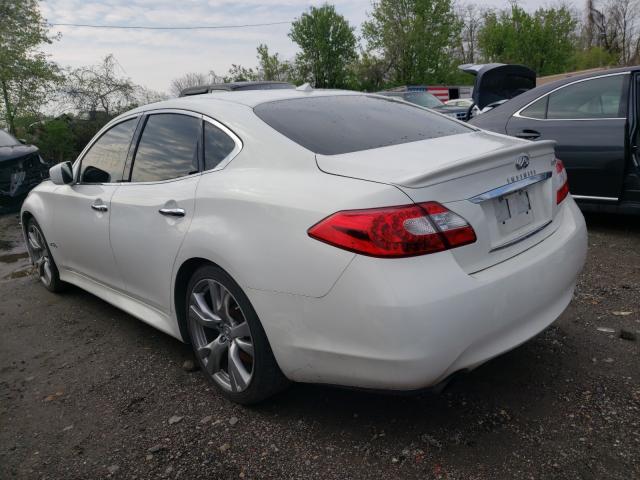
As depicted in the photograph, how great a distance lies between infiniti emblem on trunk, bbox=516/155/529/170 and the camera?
2424mm

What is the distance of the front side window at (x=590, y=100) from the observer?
16.2 feet

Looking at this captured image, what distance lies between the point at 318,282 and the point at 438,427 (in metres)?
0.91

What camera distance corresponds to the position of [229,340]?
268cm

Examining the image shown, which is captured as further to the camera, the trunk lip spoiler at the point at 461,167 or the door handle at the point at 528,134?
the door handle at the point at 528,134

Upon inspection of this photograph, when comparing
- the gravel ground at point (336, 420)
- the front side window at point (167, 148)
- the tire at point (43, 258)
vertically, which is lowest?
the gravel ground at point (336, 420)

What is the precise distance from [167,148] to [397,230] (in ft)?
5.62

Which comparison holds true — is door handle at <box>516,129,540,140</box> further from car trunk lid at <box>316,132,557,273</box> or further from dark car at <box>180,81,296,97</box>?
dark car at <box>180,81,296,97</box>

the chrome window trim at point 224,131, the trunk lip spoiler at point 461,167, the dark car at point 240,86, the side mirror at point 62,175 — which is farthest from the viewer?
the dark car at point 240,86

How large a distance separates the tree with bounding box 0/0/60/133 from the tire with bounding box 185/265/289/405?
58.6 ft

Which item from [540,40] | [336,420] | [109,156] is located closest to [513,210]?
[336,420]

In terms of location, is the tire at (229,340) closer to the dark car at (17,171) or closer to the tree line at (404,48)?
the dark car at (17,171)

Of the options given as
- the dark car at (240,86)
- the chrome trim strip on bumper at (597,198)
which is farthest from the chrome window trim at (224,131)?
the dark car at (240,86)

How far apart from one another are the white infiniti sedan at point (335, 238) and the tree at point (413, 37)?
3771cm

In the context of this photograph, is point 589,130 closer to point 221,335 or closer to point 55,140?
point 221,335
